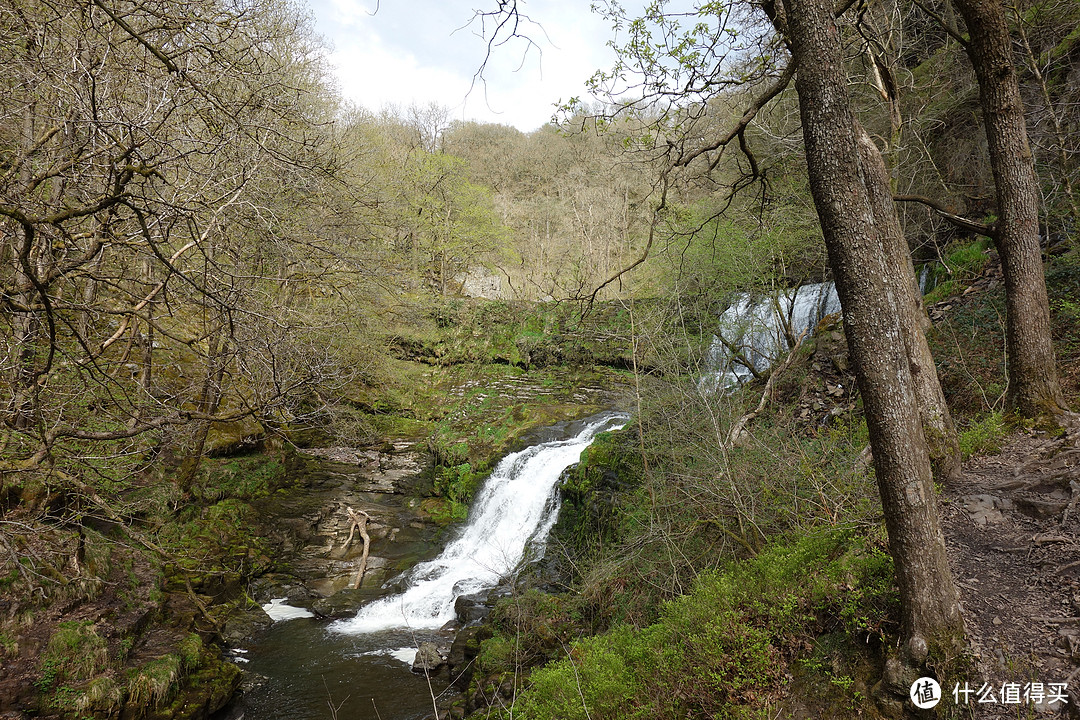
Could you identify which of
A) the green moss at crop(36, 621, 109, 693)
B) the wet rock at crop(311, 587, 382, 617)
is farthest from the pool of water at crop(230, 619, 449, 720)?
the green moss at crop(36, 621, 109, 693)

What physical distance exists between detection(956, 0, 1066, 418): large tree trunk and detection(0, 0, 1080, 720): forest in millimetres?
25

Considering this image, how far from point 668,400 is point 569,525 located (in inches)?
140

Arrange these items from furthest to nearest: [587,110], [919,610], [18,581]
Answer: [18,581] → [587,110] → [919,610]

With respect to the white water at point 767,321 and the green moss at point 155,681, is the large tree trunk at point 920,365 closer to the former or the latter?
the white water at point 767,321

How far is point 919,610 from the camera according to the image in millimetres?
2689

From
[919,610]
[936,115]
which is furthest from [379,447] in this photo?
[936,115]

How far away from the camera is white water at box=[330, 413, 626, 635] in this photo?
28.7 feet

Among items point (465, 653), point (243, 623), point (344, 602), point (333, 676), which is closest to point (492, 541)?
point (344, 602)

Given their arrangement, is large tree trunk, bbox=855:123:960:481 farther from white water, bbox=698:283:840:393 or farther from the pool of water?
the pool of water

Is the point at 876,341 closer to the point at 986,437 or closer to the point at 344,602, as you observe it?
the point at 986,437

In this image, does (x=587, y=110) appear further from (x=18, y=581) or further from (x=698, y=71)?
(x=18, y=581)

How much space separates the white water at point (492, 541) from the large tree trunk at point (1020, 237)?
261 inches

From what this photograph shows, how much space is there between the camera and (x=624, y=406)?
8070mm

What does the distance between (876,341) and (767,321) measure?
846 centimetres
